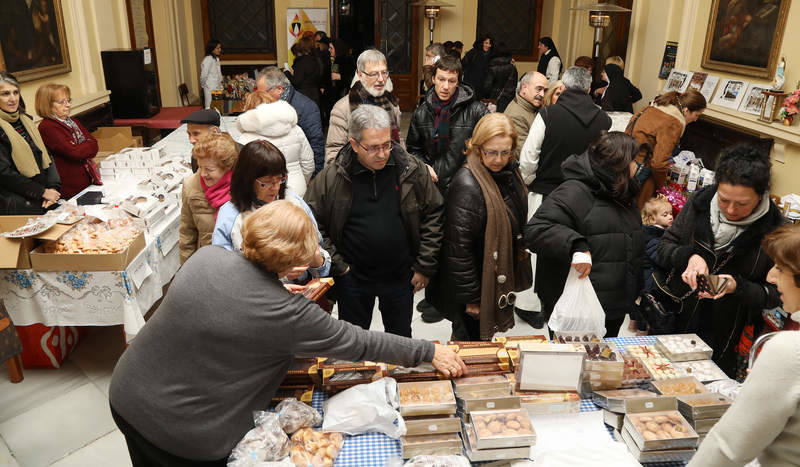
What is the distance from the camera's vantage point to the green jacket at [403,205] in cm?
280

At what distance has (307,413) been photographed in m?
1.94

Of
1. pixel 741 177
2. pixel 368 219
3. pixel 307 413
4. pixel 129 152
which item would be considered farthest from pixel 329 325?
pixel 129 152

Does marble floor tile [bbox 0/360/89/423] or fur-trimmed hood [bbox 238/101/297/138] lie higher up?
fur-trimmed hood [bbox 238/101/297/138]

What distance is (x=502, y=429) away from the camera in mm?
1824

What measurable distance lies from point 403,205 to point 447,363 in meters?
1.00

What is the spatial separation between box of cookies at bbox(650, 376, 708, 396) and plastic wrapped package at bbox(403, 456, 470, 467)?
0.81 m

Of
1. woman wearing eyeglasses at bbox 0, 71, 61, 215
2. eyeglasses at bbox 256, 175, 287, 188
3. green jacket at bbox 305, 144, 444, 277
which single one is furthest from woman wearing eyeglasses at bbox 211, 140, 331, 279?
woman wearing eyeglasses at bbox 0, 71, 61, 215

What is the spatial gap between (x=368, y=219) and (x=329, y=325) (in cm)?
111

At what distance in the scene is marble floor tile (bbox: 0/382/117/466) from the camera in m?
3.06

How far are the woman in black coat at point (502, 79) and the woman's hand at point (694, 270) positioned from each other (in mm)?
5362

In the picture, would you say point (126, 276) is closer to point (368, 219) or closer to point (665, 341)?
point (368, 219)

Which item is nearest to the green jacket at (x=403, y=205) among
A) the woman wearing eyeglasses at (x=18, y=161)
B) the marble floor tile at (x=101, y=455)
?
the marble floor tile at (x=101, y=455)

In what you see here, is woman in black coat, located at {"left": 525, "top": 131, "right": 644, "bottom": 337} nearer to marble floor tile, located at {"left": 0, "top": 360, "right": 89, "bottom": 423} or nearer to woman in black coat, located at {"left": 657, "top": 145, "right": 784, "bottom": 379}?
woman in black coat, located at {"left": 657, "top": 145, "right": 784, "bottom": 379}

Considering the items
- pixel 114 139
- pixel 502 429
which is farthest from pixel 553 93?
pixel 114 139
